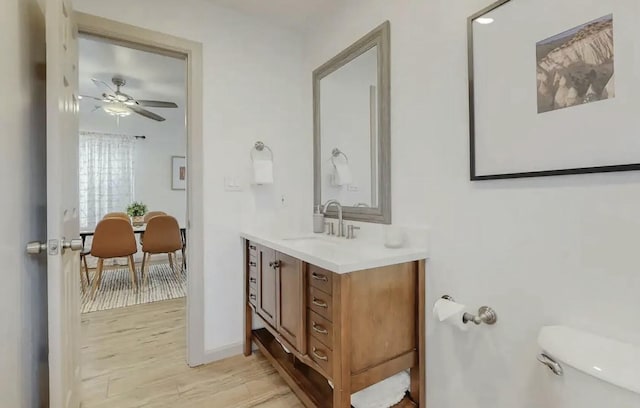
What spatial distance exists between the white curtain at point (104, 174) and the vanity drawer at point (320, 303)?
16.0 feet

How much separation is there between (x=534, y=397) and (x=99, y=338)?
9.52 feet

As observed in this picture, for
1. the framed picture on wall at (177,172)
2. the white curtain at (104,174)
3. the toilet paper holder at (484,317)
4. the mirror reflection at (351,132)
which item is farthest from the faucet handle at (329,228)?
the white curtain at (104,174)

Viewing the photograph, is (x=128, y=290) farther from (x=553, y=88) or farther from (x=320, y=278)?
(x=553, y=88)

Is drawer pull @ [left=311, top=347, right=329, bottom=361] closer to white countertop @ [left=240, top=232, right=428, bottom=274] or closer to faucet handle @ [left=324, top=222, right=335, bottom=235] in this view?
white countertop @ [left=240, top=232, right=428, bottom=274]

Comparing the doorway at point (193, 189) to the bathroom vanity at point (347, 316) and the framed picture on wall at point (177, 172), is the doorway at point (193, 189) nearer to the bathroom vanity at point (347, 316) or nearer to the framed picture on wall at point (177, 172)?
the bathroom vanity at point (347, 316)

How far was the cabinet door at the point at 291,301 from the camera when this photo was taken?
151 cm

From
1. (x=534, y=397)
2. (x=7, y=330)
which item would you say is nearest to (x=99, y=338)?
(x=7, y=330)

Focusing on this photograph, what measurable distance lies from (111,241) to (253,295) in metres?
2.41

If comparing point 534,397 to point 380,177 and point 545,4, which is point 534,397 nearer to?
point 380,177

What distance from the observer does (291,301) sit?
161 cm

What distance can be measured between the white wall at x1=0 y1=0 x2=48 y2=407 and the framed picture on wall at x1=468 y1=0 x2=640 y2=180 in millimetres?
1633

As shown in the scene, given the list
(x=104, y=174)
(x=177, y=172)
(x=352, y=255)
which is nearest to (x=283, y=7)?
(x=352, y=255)

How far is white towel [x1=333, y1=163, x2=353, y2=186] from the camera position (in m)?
2.08

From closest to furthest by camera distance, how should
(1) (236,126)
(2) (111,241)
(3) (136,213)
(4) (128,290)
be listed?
1. (1) (236,126)
2. (2) (111,241)
3. (4) (128,290)
4. (3) (136,213)
